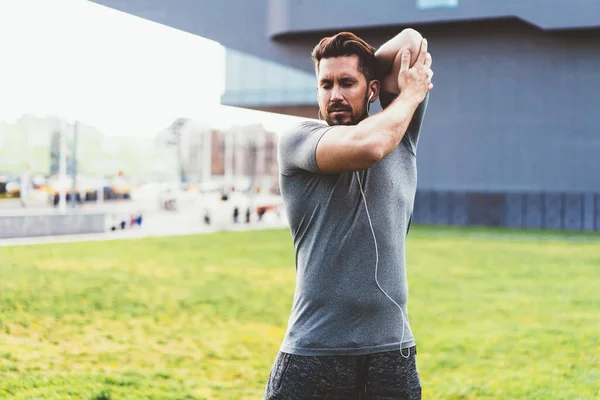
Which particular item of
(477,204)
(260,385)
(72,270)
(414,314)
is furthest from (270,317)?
(477,204)

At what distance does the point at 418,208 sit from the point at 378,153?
32.0 meters

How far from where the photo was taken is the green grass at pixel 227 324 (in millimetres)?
6344

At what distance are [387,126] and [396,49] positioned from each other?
422mm

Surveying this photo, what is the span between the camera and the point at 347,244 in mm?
2363

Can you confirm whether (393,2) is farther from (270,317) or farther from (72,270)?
(270,317)

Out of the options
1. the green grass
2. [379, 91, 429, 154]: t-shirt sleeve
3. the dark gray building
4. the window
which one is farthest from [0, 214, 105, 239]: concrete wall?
[379, 91, 429, 154]: t-shirt sleeve

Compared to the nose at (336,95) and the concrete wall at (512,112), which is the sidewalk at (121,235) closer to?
the concrete wall at (512,112)

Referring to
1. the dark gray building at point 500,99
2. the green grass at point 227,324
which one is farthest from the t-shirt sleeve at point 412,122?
the dark gray building at point 500,99

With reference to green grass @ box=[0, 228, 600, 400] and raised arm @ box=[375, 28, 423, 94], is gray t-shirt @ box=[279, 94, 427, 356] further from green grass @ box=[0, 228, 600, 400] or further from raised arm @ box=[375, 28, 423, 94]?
green grass @ box=[0, 228, 600, 400]

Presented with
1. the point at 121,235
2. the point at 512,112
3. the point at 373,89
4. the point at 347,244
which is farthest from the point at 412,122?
the point at 512,112

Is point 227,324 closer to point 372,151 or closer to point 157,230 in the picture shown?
point 372,151

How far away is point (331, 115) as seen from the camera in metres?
2.49

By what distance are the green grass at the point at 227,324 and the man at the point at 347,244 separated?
12.1ft

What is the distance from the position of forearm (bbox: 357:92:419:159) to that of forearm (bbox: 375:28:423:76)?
0.25 meters
